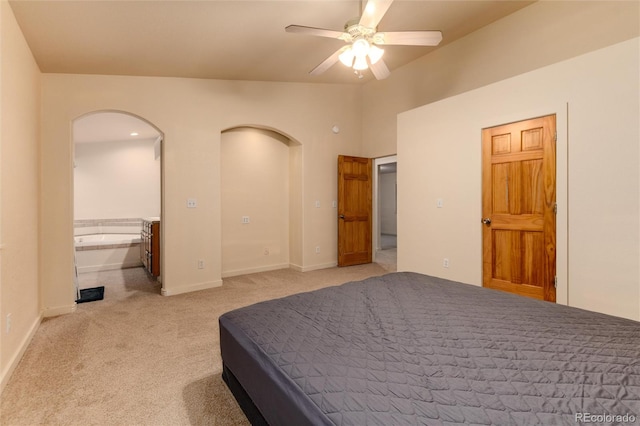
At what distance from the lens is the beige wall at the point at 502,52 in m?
3.10

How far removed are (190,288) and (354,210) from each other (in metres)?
3.05

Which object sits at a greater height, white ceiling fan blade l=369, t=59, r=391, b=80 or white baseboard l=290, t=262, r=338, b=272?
white ceiling fan blade l=369, t=59, r=391, b=80

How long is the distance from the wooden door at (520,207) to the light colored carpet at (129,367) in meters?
2.71

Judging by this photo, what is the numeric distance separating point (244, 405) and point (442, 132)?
3519 mm

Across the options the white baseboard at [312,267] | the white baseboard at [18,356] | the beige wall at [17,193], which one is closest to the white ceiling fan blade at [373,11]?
the beige wall at [17,193]

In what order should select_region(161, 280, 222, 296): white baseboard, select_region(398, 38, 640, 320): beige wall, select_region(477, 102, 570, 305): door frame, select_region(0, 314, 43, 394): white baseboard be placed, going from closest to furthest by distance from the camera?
select_region(0, 314, 43, 394): white baseboard, select_region(398, 38, 640, 320): beige wall, select_region(477, 102, 570, 305): door frame, select_region(161, 280, 222, 296): white baseboard

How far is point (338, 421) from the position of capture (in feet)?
3.08

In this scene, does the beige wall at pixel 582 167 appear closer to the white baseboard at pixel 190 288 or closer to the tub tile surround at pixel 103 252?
the white baseboard at pixel 190 288

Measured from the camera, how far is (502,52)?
3.88 meters

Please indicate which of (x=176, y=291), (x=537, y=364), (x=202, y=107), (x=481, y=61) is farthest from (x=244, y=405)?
(x=481, y=61)

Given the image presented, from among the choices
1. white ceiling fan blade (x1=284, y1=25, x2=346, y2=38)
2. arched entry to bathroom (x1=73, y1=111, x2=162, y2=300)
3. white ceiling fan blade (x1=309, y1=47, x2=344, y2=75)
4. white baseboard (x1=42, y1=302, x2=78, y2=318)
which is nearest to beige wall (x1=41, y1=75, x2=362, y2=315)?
white baseboard (x1=42, y1=302, x2=78, y2=318)

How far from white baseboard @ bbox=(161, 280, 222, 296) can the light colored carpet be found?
14 cm

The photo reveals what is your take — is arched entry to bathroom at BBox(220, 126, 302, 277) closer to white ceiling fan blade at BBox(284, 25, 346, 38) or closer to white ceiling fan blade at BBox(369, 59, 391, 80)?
white ceiling fan blade at BBox(369, 59, 391, 80)

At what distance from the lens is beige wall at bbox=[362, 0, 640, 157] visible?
10.2 ft
